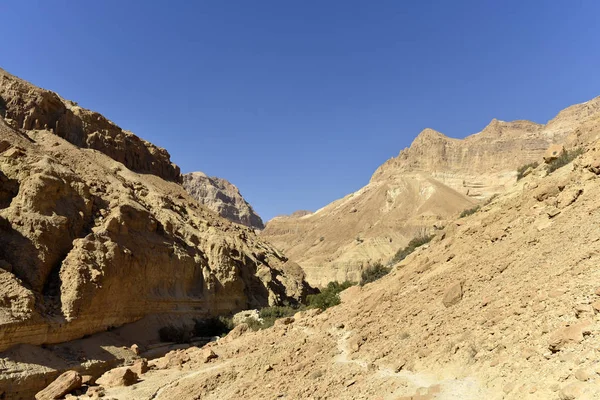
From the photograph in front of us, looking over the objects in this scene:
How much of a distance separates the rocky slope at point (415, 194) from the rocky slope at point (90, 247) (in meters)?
38.3

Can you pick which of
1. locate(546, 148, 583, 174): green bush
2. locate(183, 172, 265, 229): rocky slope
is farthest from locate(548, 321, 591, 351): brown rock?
locate(183, 172, 265, 229): rocky slope

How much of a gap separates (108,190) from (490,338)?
29128mm

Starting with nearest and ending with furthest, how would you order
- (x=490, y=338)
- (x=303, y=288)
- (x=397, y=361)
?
(x=490, y=338), (x=397, y=361), (x=303, y=288)

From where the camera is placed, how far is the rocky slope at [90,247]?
62.2 ft

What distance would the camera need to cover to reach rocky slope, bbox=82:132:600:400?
6078 mm

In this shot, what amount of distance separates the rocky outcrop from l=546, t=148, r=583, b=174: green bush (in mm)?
33018

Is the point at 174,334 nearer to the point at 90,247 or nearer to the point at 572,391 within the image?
the point at 90,247

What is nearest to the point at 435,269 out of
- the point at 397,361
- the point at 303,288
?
the point at 397,361

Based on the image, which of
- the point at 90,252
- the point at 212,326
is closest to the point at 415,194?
the point at 212,326

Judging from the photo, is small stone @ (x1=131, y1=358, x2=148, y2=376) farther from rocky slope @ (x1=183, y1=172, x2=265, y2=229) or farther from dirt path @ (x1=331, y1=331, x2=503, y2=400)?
rocky slope @ (x1=183, y1=172, x2=265, y2=229)

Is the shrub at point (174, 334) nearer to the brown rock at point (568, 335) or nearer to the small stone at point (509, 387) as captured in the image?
the small stone at point (509, 387)

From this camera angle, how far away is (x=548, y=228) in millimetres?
9945

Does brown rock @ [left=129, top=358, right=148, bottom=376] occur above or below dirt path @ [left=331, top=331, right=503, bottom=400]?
above

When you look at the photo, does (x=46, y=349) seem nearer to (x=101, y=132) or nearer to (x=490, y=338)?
(x=490, y=338)
